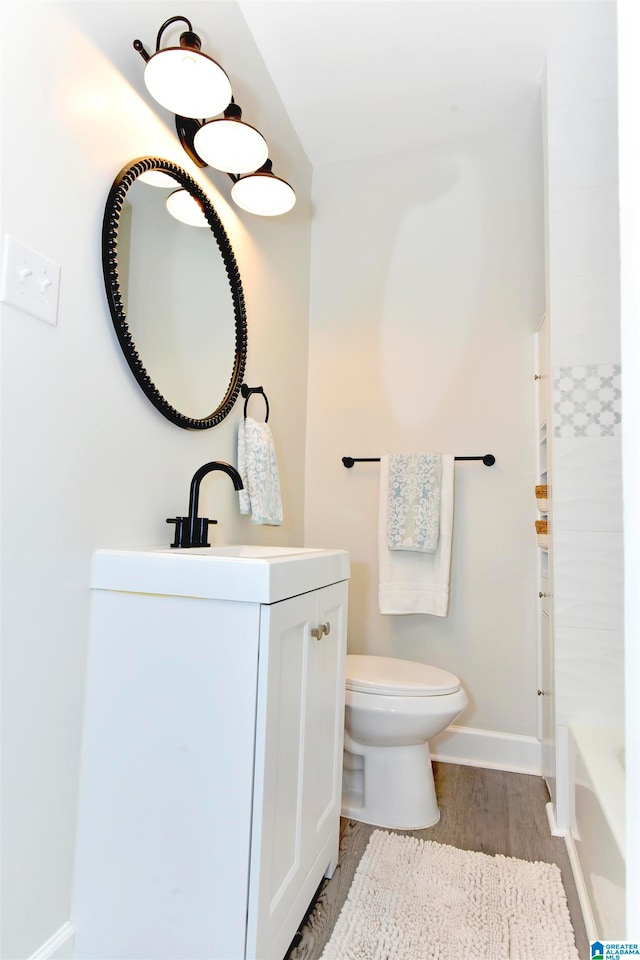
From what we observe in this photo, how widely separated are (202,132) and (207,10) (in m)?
0.53

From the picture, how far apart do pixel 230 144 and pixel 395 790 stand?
1.89m

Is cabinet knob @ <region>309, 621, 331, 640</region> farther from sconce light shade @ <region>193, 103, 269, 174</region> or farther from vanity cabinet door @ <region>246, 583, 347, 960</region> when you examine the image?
sconce light shade @ <region>193, 103, 269, 174</region>

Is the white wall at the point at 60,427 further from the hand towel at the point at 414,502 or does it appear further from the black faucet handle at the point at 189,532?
the hand towel at the point at 414,502

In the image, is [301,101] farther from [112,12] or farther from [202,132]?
[112,12]

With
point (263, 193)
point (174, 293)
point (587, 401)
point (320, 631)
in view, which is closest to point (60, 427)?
point (174, 293)

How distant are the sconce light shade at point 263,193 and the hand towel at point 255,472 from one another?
658 millimetres

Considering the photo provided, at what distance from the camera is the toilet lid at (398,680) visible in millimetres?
1653

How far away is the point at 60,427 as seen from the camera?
103 cm

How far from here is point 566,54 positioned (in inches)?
74.2

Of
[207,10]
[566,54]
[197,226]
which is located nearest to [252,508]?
[197,226]

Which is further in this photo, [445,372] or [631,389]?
[445,372]

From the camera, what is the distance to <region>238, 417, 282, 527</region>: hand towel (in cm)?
174

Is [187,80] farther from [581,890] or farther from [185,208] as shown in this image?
[581,890]

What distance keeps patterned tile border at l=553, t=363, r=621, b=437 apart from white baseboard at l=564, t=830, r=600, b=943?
120cm
